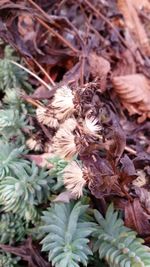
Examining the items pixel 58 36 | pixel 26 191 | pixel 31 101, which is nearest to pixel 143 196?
pixel 26 191

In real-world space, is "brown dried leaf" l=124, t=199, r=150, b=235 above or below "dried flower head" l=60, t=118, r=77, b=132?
below

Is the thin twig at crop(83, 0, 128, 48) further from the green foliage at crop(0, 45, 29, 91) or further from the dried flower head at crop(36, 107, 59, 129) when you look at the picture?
the dried flower head at crop(36, 107, 59, 129)

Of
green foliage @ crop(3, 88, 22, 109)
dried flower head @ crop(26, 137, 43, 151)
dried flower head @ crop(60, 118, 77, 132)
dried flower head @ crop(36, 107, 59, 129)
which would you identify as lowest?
dried flower head @ crop(26, 137, 43, 151)

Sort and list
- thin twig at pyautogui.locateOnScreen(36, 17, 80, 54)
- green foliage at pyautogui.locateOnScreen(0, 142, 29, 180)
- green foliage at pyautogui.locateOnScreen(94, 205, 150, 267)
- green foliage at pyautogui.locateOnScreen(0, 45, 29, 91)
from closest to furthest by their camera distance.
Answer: green foliage at pyautogui.locateOnScreen(94, 205, 150, 267), green foliage at pyautogui.locateOnScreen(0, 142, 29, 180), green foliage at pyautogui.locateOnScreen(0, 45, 29, 91), thin twig at pyautogui.locateOnScreen(36, 17, 80, 54)

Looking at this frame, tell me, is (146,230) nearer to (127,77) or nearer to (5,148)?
(5,148)

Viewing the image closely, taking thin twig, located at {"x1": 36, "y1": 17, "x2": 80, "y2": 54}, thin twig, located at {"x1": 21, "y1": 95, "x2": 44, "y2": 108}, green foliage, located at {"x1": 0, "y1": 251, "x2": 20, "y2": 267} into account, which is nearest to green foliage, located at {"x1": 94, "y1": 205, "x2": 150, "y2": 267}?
green foliage, located at {"x1": 0, "y1": 251, "x2": 20, "y2": 267}

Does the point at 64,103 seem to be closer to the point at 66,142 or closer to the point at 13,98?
the point at 66,142

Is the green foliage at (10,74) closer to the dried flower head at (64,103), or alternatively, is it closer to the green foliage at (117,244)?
the dried flower head at (64,103)

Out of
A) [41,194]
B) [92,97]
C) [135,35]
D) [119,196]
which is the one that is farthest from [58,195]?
[135,35]
